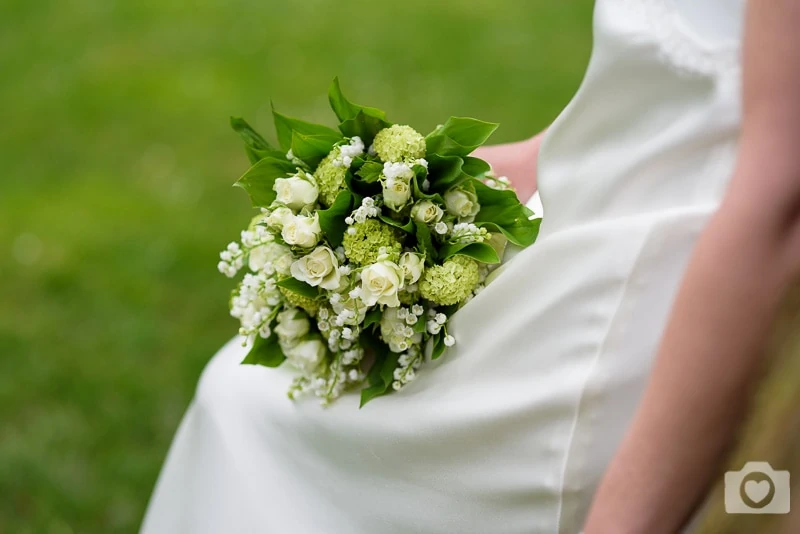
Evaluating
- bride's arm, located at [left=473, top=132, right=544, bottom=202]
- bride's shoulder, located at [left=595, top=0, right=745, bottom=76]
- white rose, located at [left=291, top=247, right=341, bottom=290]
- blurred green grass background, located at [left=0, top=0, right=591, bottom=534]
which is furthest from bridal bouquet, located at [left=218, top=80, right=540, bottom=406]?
blurred green grass background, located at [left=0, top=0, right=591, bottom=534]

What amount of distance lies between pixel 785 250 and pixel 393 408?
1.95ft

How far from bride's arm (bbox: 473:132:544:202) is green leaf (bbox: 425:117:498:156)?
0.68 feet

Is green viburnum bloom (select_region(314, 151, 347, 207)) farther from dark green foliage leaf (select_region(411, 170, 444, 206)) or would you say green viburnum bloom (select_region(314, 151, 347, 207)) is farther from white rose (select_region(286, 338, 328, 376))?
white rose (select_region(286, 338, 328, 376))

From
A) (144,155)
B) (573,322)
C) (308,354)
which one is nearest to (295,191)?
(308,354)

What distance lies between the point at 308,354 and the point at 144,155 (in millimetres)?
2919

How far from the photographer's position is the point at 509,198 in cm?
121

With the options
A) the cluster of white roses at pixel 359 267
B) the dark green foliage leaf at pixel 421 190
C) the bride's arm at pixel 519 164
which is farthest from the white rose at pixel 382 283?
the bride's arm at pixel 519 164

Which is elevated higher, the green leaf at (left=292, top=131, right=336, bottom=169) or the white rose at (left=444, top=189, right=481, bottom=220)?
the green leaf at (left=292, top=131, right=336, bottom=169)

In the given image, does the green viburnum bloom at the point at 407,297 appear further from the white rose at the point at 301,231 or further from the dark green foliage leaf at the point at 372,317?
the white rose at the point at 301,231

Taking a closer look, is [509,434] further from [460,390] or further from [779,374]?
[779,374]

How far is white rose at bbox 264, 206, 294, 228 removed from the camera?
3.83 ft

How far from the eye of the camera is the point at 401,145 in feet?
3.84

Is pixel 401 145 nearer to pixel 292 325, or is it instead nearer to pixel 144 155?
pixel 292 325

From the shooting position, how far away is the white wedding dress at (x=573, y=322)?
92cm
